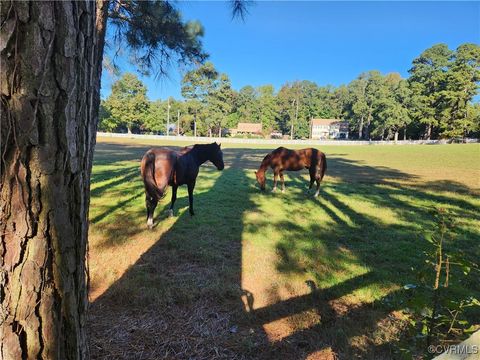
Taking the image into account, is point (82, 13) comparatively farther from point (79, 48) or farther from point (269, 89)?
point (269, 89)

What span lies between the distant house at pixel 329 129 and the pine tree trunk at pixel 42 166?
83.4m

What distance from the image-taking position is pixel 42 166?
1.05 meters

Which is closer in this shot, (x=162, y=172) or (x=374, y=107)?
(x=162, y=172)

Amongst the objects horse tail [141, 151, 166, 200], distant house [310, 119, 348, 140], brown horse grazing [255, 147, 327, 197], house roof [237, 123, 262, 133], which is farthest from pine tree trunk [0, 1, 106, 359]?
distant house [310, 119, 348, 140]

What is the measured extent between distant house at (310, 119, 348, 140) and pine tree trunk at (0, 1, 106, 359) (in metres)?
83.4

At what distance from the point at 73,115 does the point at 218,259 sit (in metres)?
3.45

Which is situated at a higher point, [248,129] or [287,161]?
[248,129]

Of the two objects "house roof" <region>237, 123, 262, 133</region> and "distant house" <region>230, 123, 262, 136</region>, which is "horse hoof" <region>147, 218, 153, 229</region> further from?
"house roof" <region>237, 123, 262, 133</region>

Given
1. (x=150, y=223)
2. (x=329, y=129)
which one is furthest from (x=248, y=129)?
(x=150, y=223)

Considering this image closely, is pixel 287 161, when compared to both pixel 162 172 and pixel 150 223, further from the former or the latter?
pixel 150 223

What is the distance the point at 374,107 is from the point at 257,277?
207 ft

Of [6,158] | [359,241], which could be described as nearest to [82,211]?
[6,158]

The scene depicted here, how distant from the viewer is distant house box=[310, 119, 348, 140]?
267 ft

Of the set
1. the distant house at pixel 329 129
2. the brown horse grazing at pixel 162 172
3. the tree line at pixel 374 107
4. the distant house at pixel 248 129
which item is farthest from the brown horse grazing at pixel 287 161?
the distant house at pixel 329 129
